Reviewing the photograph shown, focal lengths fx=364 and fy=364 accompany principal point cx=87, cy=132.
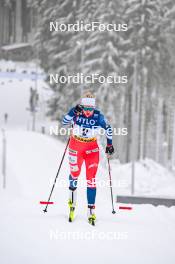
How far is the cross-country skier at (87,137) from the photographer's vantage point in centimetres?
468

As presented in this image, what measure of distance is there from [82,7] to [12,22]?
2.37 m

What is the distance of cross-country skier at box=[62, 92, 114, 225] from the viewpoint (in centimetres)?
468

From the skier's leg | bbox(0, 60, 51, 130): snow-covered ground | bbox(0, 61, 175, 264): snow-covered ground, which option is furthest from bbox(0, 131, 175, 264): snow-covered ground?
bbox(0, 60, 51, 130): snow-covered ground

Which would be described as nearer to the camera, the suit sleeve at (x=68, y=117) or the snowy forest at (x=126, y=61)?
the suit sleeve at (x=68, y=117)

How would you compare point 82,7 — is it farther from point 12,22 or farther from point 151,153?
point 151,153

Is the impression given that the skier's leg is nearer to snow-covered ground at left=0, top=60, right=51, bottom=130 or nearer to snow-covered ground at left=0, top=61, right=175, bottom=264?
snow-covered ground at left=0, top=61, right=175, bottom=264

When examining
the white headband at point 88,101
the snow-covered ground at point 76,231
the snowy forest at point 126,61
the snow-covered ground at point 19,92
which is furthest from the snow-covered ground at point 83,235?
the snowy forest at point 126,61

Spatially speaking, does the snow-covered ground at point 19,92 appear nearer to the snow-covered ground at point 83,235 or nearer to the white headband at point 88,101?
the snow-covered ground at point 83,235

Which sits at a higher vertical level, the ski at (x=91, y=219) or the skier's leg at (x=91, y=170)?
the skier's leg at (x=91, y=170)

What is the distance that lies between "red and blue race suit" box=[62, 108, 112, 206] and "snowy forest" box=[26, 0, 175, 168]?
8354 mm

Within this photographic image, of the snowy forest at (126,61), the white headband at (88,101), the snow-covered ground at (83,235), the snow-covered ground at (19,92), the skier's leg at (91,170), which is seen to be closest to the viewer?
A: the snow-covered ground at (83,235)

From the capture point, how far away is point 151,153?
19.7 metres

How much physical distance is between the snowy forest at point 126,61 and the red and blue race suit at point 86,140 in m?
8.35

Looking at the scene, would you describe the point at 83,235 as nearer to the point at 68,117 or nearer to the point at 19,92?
the point at 68,117
